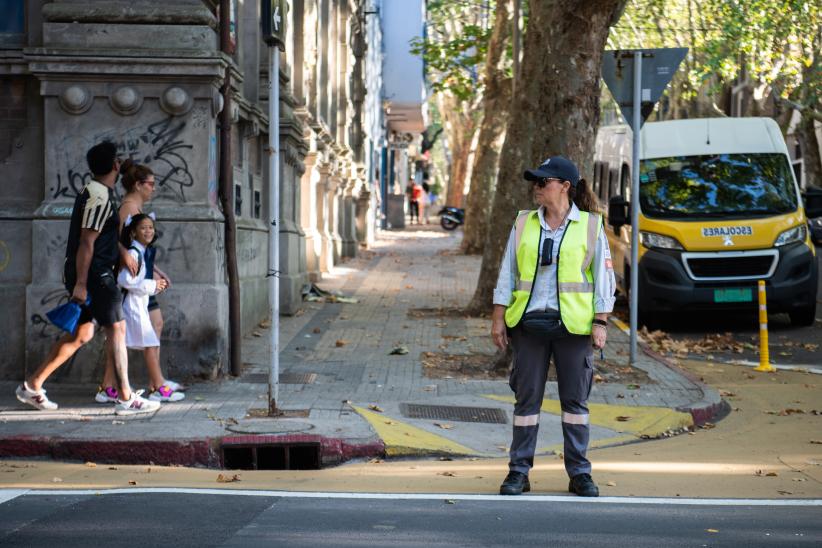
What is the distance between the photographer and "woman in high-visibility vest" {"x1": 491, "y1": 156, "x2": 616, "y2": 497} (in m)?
6.88

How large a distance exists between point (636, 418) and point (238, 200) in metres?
6.04

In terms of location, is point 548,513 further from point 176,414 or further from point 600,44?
point 600,44

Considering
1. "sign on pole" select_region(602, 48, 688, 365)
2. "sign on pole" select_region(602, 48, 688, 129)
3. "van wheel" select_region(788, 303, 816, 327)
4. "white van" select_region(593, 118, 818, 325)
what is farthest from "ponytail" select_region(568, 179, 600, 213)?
"van wheel" select_region(788, 303, 816, 327)

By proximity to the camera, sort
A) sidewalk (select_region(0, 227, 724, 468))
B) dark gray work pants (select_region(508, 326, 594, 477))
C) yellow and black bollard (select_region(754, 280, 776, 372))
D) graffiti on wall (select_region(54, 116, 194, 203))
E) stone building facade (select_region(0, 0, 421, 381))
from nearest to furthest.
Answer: dark gray work pants (select_region(508, 326, 594, 477)) < sidewalk (select_region(0, 227, 724, 468)) < stone building facade (select_region(0, 0, 421, 381)) < graffiti on wall (select_region(54, 116, 194, 203)) < yellow and black bollard (select_region(754, 280, 776, 372))

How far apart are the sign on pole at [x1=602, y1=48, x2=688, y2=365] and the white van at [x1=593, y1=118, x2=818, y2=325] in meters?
3.41

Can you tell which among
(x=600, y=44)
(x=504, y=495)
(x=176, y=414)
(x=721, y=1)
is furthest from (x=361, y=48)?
(x=504, y=495)

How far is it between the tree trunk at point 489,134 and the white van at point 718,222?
384 inches

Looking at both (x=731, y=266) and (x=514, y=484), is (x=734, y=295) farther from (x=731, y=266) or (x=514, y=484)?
(x=514, y=484)

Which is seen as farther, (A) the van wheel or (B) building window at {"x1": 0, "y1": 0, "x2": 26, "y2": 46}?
(A) the van wheel

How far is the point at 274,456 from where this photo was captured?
8.41 meters

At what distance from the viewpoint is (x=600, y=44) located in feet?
41.2

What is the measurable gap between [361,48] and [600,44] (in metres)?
26.4

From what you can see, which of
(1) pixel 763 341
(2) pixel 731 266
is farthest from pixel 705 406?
(2) pixel 731 266

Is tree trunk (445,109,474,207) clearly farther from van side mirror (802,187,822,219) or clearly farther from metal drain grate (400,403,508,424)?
metal drain grate (400,403,508,424)
